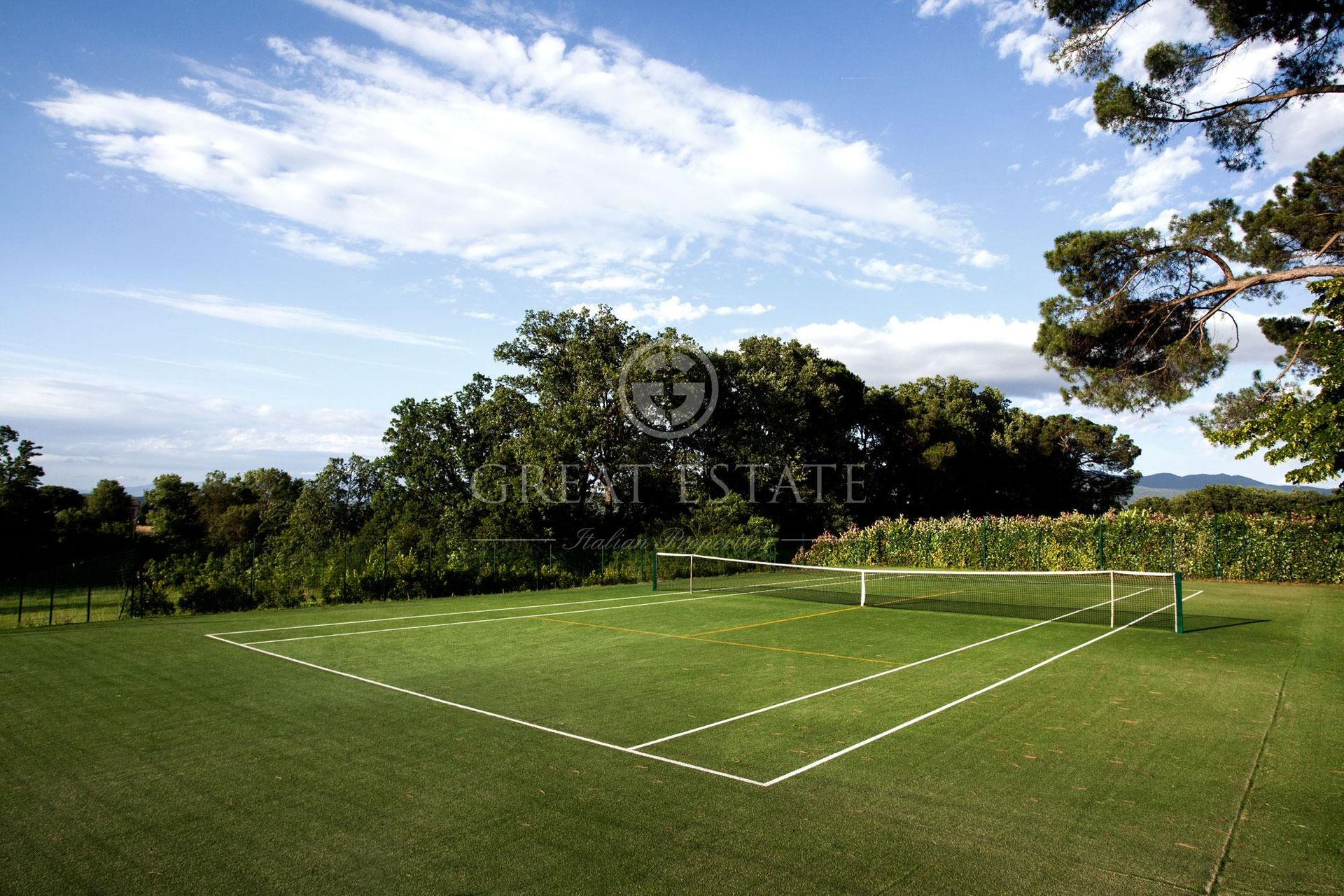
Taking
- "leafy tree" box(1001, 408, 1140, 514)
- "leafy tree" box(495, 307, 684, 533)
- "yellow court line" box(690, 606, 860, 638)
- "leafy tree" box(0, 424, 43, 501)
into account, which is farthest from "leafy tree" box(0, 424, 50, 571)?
"leafy tree" box(1001, 408, 1140, 514)

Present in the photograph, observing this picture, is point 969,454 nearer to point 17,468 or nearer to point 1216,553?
point 1216,553

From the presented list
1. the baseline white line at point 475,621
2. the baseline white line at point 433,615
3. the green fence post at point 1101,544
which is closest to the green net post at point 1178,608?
the baseline white line at point 475,621

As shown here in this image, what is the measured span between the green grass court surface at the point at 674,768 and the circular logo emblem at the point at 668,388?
2017cm

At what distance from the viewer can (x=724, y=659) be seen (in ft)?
36.4

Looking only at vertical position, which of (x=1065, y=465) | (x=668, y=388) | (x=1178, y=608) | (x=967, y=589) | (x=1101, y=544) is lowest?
(x=967, y=589)

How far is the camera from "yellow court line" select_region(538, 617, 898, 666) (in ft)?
36.6

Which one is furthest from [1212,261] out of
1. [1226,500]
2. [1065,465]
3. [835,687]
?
[1226,500]

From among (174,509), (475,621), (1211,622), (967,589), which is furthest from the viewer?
(174,509)

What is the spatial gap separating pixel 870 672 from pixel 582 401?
21.6 meters

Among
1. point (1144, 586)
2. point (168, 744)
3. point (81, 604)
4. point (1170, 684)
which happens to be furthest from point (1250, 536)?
point (81, 604)

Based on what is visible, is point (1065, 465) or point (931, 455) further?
point (1065, 465)

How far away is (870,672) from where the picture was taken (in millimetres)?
10148

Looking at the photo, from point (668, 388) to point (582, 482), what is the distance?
5620mm

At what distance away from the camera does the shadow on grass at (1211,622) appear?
46.8 feet
